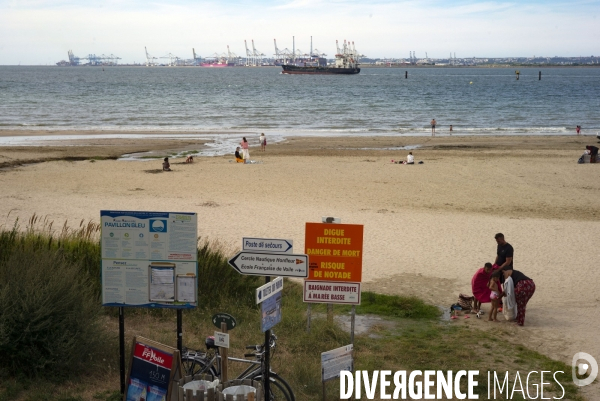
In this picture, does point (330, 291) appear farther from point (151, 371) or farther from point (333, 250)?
point (151, 371)

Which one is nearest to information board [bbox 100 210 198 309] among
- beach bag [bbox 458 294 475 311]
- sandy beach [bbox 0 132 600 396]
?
sandy beach [bbox 0 132 600 396]

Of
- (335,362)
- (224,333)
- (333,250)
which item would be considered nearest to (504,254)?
(333,250)

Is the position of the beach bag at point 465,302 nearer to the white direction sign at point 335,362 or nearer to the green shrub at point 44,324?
the white direction sign at point 335,362

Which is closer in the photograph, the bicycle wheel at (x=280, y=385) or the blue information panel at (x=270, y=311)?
the blue information panel at (x=270, y=311)

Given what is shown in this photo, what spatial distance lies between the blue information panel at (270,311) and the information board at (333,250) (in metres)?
2.64

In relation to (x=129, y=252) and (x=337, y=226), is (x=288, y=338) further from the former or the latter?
(x=129, y=252)

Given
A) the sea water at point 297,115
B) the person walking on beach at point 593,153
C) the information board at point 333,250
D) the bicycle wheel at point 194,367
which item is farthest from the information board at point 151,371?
the sea water at point 297,115

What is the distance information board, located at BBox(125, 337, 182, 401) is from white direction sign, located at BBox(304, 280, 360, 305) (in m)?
2.61

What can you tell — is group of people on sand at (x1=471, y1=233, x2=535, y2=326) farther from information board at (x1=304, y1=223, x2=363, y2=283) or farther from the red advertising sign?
the red advertising sign

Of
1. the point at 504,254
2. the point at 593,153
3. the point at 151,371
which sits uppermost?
the point at 151,371

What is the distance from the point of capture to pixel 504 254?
1046 centimetres

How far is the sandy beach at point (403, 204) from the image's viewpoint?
11.7 metres

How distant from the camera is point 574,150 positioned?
33156mm

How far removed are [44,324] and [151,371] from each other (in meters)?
1.64
